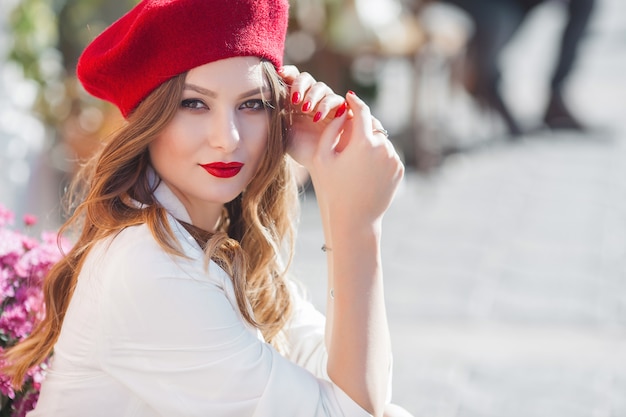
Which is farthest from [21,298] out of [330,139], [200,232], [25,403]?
[330,139]

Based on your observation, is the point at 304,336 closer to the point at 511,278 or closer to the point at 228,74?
the point at 228,74

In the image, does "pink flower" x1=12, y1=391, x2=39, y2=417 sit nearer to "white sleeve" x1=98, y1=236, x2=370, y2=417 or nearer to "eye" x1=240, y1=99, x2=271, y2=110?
"white sleeve" x1=98, y1=236, x2=370, y2=417

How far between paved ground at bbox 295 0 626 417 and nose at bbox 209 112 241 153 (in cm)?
186

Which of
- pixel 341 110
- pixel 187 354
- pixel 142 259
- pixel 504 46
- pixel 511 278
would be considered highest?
pixel 341 110

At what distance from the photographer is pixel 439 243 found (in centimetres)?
569

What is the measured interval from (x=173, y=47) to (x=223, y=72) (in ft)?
0.35

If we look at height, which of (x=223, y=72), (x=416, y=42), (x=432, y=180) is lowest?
(x=432, y=180)

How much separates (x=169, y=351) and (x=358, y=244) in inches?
16.0

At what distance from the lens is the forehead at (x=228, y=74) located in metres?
1.88

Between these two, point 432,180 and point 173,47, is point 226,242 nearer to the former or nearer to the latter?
point 173,47

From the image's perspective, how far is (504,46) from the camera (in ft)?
27.3

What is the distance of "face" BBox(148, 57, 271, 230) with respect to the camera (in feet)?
6.23

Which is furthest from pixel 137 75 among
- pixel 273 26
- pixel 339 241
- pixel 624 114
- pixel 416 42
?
pixel 624 114

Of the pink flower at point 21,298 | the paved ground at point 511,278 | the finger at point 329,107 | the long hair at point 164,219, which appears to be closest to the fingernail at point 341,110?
the finger at point 329,107
